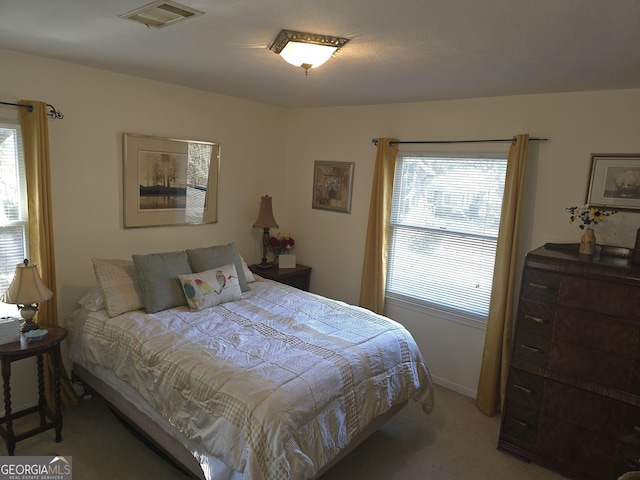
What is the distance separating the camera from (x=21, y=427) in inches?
108

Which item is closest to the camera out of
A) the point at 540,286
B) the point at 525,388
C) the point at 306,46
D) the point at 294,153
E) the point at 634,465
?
the point at 306,46

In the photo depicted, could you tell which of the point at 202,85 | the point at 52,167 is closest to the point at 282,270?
the point at 202,85

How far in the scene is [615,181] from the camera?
272 centimetres

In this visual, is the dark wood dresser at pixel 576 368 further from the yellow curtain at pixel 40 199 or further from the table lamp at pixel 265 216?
the yellow curtain at pixel 40 199

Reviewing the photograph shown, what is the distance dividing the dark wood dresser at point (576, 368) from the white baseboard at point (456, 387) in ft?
2.23

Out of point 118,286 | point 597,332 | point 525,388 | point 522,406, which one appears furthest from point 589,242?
point 118,286

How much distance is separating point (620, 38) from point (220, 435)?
2.46m

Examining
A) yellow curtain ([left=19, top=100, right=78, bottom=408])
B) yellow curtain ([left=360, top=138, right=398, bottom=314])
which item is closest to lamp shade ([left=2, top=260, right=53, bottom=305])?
yellow curtain ([left=19, top=100, right=78, bottom=408])

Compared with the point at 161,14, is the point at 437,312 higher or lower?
lower

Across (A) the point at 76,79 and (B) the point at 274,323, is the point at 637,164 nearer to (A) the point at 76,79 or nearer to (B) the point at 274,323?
(B) the point at 274,323

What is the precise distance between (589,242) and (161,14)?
2743mm

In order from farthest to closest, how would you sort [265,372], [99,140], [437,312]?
1. [437,312]
2. [99,140]
3. [265,372]

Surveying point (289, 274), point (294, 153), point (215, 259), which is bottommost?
point (289, 274)

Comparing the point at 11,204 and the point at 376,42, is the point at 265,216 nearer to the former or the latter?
the point at 11,204
